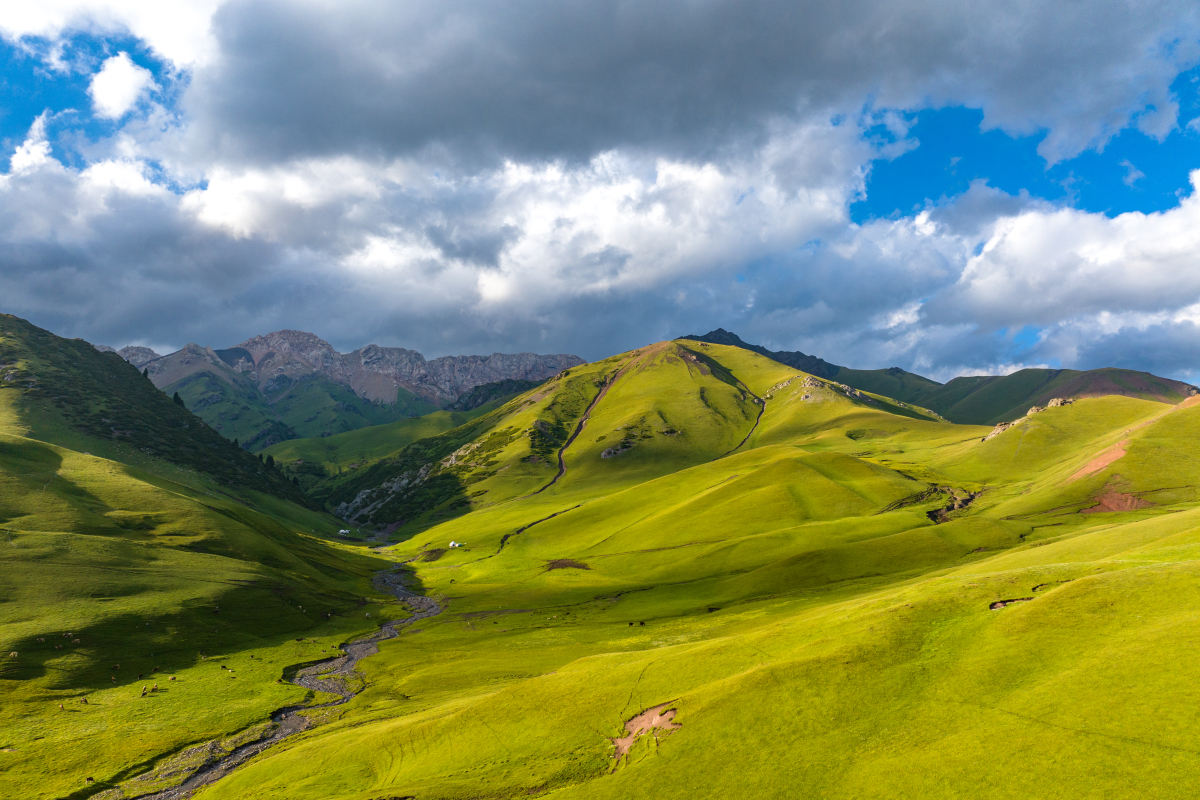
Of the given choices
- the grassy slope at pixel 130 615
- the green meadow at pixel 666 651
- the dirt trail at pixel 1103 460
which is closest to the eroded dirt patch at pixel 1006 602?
the green meadow at pixel 666 651

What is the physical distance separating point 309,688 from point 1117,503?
163 meters

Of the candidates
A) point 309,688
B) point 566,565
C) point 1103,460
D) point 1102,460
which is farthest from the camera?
point 566,565

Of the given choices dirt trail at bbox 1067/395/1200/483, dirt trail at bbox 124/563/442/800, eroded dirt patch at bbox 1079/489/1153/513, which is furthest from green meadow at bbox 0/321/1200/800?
dirt trail at bbox 124/563/442/800

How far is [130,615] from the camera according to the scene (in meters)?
81.3

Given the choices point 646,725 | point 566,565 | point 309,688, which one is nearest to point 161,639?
point 309,688

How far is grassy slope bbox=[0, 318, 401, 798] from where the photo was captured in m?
53.3

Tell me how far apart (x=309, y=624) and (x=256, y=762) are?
2477 inches

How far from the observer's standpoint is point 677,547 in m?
154

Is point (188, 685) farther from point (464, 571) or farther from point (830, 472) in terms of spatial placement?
point (830, 472)

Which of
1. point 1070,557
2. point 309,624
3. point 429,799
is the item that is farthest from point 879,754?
point 309,624

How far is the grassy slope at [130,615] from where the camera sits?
2098 inches

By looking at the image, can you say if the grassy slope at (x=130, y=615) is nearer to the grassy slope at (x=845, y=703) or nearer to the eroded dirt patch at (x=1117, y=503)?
the grassy slope at (x=845, y=703)

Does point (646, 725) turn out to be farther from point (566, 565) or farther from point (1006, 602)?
point (566, 565)

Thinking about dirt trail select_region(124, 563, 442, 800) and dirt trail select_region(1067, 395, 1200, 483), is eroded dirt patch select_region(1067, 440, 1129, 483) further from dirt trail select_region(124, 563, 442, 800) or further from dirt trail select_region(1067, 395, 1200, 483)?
dirt trail select_region(124, 563, 442, 800)
